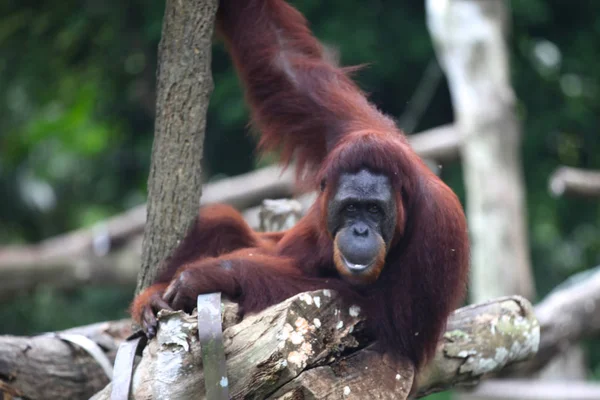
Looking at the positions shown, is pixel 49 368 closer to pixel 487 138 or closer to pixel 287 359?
pixel 287 359

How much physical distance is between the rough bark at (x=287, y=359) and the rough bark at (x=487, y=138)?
148 inches

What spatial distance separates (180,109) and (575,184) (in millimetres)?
4442

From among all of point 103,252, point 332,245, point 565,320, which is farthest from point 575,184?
point 103,252

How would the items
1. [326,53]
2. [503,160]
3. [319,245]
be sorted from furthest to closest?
[503,160], [326,53], [319,245]

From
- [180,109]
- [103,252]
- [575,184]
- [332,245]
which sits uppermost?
[180,109]

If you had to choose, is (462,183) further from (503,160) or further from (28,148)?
(28,148)

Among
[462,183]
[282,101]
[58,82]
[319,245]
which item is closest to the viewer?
[319,245]

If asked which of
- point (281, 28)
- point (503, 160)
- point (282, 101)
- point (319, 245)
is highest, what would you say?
point (281, 28)

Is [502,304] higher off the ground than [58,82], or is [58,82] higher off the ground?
[58,82]

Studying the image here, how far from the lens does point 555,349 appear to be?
5.90 m

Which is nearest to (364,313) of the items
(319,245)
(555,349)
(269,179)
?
(319,245)

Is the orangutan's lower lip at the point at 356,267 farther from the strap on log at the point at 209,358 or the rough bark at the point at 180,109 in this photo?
the rough bark at the point at 180,109

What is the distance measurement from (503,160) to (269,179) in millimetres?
2057

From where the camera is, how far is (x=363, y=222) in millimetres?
3326
